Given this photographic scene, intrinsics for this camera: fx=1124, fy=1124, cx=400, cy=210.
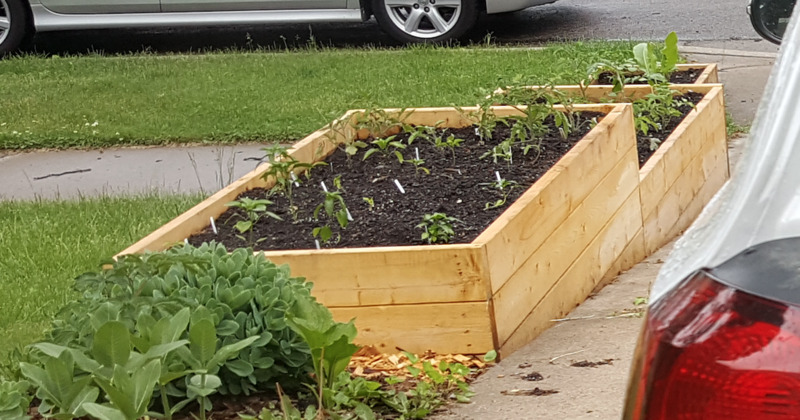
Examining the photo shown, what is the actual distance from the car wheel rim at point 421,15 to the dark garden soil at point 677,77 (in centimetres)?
302

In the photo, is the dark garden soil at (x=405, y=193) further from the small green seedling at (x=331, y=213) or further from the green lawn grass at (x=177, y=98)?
the green lawn grass at (x=177, y=98)

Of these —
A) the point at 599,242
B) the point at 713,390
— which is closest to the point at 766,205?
the point at 713,390

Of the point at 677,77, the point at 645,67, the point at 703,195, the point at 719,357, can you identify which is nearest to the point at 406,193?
the point at 703,195

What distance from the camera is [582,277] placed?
4199mm

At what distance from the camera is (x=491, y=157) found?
461cm

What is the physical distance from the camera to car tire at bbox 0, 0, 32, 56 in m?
10.1

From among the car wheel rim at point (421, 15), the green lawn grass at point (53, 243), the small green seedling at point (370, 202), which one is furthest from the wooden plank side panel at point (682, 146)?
the car wheel rim at point (421, 15)

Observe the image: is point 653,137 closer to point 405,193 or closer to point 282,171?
point 405,193

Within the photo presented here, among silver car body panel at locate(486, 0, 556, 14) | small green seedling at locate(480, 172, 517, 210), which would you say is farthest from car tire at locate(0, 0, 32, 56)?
small green seedling at locate(480, 172, 517, 210)

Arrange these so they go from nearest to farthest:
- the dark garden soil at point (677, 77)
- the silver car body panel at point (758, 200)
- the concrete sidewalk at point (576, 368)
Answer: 1. the silver car body panel at point (758, 200)
2. the concrete sidewalk at point (576, 368)
3. the dark garden soil at point (677, 77)

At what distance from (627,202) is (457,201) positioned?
92 cm

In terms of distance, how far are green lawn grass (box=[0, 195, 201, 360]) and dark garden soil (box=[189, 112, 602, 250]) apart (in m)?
0.66

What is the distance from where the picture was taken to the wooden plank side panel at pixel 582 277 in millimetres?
3699

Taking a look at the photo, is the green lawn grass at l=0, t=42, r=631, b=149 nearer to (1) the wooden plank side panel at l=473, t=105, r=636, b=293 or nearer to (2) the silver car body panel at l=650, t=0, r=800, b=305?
(1) the wooden plank side panel at l=473, t=105, r=636, b=293
